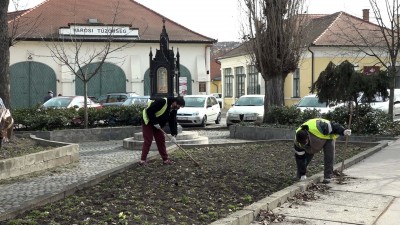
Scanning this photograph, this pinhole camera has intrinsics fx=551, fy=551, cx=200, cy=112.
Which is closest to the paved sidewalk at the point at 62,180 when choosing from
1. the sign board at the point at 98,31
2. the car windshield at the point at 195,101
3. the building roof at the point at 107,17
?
the car windshield at the point at 195,101

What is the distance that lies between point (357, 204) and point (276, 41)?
13339 mm

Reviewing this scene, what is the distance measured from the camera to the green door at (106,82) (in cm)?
3747

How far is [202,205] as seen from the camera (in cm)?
705

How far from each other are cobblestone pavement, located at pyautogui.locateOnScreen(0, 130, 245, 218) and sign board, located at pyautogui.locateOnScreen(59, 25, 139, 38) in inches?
793

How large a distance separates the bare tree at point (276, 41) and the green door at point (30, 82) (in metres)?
20.0

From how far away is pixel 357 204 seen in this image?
7.60 meters

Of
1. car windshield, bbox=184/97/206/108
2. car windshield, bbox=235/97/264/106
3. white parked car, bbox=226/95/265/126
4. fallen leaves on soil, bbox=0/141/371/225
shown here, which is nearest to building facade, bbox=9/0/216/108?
car windshield, bbox=184/97/206/108

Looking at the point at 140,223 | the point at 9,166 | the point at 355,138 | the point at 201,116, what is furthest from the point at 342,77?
the point at 140,223

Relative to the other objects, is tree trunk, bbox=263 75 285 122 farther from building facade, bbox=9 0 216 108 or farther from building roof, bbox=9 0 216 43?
building roof, bbox=9 0 216 43

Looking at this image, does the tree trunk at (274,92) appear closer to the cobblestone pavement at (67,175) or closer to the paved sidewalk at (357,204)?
the cobblestone pavement at (67,175)

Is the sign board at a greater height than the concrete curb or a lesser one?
greater

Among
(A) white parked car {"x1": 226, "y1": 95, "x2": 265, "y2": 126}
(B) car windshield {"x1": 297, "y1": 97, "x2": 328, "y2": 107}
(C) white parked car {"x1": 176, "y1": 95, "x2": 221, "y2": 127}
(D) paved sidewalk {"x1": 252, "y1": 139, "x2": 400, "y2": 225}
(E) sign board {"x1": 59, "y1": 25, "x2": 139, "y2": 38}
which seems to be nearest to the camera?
(D) paved sidewalk {"x1": 252, "y1": 139, "x2": 400, "y2": 225}

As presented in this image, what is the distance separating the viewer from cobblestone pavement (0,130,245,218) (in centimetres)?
819

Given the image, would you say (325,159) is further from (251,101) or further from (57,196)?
(251,101)
